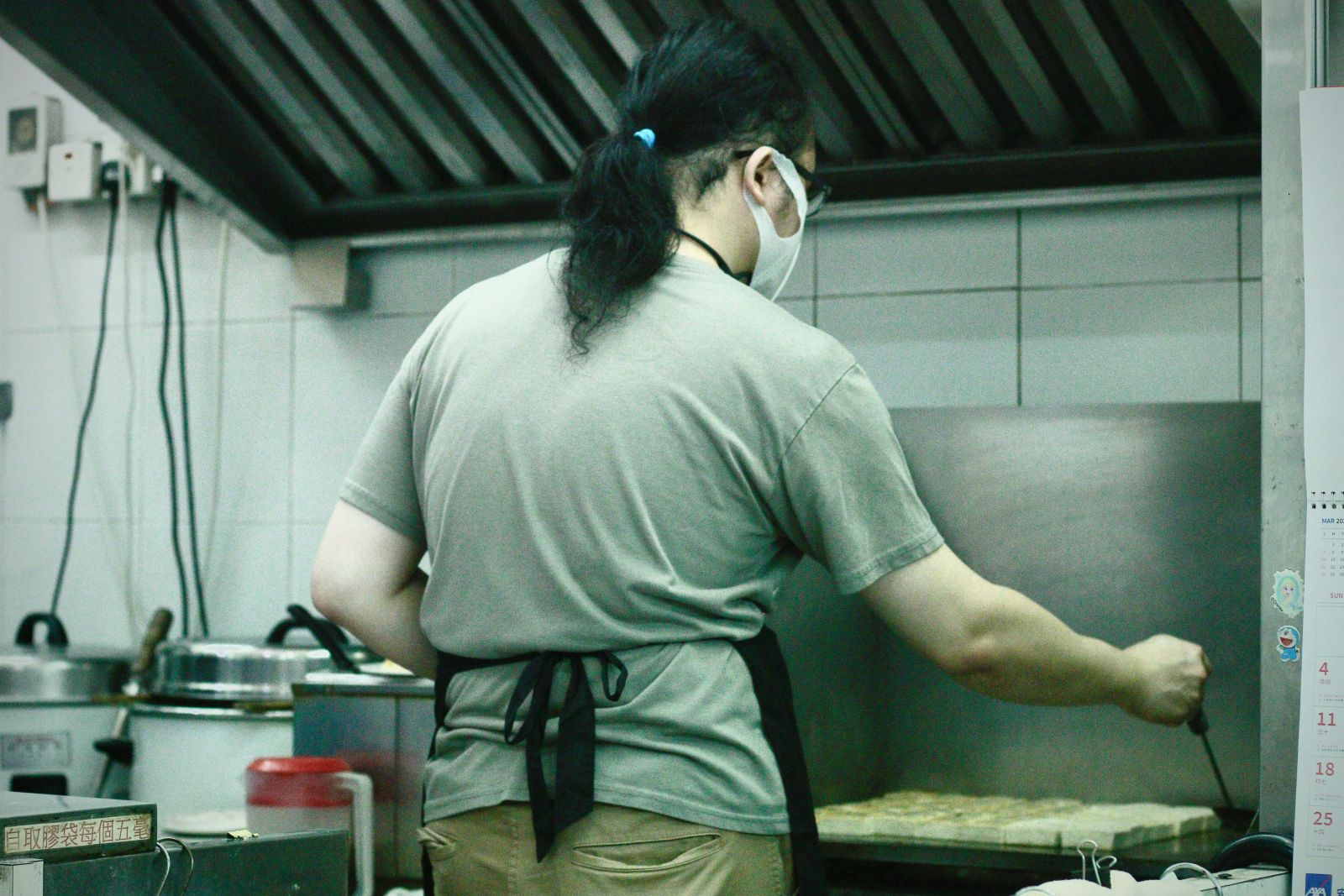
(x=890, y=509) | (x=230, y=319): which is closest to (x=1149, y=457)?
(x=890, y=509)

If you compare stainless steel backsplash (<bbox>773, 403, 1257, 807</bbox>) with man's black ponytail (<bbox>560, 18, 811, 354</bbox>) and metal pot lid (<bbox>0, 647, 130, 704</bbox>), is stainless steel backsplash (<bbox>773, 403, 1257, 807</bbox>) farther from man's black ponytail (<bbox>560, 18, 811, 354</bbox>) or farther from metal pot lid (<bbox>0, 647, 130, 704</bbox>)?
metal pot lid (<bbox>0, 647, 130, 704</bbox>)

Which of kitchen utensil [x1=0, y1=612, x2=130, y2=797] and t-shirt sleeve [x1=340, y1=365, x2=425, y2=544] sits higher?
t-shirt sleeve [x1=340, y1=365, x2=425, y2=544]

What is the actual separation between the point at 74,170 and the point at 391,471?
164 cm

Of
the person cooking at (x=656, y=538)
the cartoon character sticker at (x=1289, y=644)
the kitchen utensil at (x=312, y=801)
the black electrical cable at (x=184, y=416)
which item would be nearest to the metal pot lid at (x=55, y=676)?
the black electrical cable at (x=184, y=416)

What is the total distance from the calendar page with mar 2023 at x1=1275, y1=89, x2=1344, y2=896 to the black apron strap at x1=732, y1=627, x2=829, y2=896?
0.35 m

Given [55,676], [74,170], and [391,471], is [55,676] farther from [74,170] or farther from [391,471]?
[391,471]

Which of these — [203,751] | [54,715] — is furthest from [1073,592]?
[54,715]

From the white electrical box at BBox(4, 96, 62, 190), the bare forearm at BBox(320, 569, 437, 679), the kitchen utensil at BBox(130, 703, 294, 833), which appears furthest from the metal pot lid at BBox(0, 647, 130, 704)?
the bare forearm at BBox(320, 569, 437, 679)

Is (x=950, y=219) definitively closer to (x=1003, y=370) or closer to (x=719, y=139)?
(x=1003, y=370)

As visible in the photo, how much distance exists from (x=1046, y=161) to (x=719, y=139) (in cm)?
86

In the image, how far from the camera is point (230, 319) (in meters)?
2.46

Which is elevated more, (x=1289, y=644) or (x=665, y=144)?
(x=665, y=144)

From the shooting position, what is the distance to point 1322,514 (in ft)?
3.51

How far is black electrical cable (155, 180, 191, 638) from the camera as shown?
8.00 feet
